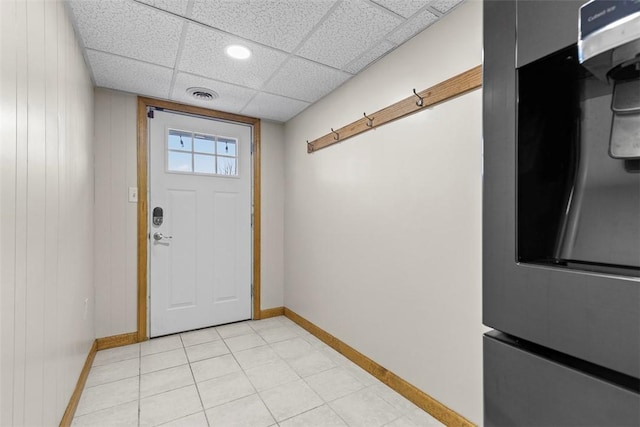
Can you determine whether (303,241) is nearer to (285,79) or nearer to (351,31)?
(285,79)

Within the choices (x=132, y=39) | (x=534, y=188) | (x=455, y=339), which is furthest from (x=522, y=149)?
(x=132, y=39)

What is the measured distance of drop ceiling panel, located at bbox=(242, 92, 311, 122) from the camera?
2918 millimetres

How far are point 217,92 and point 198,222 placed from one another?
1.30 metres

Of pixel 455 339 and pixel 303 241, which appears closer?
pixel 455 339

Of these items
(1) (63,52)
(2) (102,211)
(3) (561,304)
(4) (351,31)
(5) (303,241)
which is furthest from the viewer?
(5) (303,241)

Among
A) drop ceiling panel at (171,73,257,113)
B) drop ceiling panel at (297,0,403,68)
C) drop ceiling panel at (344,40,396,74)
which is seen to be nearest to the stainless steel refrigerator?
drop ceiling panel at (297,0,403,68)

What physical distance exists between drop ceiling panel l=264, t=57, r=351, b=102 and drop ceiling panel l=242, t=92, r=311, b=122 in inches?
5.0

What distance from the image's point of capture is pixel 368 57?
2.17 m

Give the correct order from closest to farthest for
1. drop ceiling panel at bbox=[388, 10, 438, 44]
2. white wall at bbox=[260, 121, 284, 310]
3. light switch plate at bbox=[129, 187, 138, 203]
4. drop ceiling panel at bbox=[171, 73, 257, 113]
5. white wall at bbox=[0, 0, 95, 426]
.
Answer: white wall at bbox=[0, 0, 95, 426] < drop ceiling panel at bbox=[388, 10, 438, 44] < drop ceiling panel at bbox=[171, 73, 257, 113] < light switch plate at bbox=[129, 187, 138, 203] < white wall at bbox=[260, 121, 284, 310]

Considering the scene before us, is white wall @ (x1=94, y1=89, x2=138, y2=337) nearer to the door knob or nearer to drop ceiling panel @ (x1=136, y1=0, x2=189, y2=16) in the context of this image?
the door knob

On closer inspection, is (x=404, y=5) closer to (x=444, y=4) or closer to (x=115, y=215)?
(x=444, y=4)

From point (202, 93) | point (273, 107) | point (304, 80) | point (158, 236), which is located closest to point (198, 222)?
point (158, 236)

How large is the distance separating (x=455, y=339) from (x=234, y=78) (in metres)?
2.42

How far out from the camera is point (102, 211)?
107 inches
